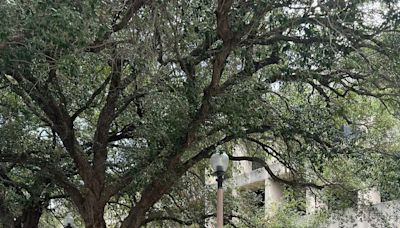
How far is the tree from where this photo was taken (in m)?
8.59

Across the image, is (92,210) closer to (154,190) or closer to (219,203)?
(154,190)

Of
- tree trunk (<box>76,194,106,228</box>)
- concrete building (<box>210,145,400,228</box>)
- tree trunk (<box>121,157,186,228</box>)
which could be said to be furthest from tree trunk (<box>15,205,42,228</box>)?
concrete building (<box>210,145,400,228</box>)

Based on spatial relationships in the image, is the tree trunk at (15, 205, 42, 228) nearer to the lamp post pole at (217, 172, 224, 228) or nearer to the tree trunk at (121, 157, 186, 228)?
the tree trunk at (121, 157, 186, 228)

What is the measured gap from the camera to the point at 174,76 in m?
11.2

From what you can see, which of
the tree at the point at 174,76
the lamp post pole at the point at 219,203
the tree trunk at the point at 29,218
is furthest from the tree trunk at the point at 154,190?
the tree trunk at the point at 29,218

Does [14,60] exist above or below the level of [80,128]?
below

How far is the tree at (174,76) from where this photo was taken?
28.2 feet

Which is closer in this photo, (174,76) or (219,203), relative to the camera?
(219,203)

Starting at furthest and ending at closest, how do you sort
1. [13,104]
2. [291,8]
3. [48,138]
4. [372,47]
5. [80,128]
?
[80,128]
[48,138]
[13,104]
[372,47]
[291,8]

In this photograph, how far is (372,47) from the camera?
9930 mm

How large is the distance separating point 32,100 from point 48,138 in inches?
93.9

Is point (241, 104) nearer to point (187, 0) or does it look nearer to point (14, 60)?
point (187, 0)

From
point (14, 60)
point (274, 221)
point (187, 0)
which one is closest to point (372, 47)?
point (187, 0)

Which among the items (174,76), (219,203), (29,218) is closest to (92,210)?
(219,203)
